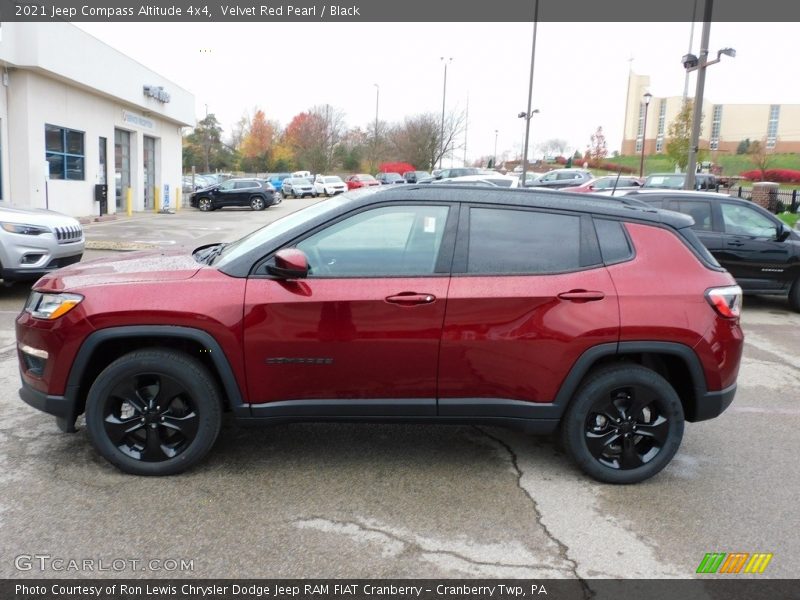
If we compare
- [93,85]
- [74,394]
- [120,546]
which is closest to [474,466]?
[120,546]

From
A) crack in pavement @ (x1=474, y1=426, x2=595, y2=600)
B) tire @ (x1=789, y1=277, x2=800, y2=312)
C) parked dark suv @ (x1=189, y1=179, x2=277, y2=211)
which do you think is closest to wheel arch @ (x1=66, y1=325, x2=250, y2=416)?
crack in pavement @ (x1=474, y1=426, x2=595, y2=600)

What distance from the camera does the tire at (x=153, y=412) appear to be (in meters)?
3.79

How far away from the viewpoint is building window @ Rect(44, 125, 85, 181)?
68.7 ft

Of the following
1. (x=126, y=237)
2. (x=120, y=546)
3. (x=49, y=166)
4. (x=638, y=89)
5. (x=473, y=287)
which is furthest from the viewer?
(x=638, y=89)

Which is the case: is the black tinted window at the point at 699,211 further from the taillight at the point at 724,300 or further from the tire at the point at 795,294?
the taillight at the point at 724,300

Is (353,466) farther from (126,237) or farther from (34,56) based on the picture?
(34,56)

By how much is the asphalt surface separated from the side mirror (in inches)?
47.9

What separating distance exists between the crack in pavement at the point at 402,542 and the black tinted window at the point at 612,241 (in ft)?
A: 5.96

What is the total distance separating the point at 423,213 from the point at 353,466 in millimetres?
1617

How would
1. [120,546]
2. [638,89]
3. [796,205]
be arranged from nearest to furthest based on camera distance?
[120,546]
[796,205]
[638,89]

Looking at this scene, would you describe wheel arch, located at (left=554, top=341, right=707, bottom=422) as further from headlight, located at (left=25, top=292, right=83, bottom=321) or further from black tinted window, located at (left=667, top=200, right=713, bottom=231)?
black tinted window, located at (left=667, top=200, right=713, bottom=231)

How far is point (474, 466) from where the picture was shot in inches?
168

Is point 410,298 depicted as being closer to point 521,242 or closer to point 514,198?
point 521,242

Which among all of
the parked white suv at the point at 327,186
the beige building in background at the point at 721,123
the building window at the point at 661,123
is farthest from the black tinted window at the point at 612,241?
the building window at the point at 661,123
